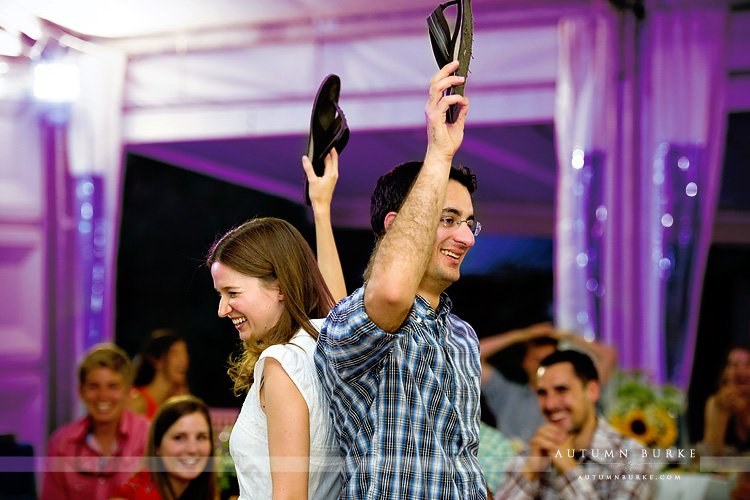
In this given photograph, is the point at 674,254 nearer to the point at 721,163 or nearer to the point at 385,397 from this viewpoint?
the point at 721,163

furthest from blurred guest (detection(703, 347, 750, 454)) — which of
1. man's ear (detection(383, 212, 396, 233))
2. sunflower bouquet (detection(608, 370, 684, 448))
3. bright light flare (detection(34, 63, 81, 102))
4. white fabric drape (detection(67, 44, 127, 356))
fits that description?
bright light flare (detection(34, 63, 81, 102))

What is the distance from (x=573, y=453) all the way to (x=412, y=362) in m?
1.52

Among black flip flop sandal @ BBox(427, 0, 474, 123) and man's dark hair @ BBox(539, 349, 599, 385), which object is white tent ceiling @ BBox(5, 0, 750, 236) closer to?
man's dark hair @ BBox(539, 349, 599, 385)

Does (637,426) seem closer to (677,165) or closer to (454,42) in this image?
(677,165)

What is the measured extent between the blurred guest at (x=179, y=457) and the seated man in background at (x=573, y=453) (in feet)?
3.10

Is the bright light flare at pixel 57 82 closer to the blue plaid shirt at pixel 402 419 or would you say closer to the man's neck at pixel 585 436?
the man's neck at pixel 585 436

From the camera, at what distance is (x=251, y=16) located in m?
3.30

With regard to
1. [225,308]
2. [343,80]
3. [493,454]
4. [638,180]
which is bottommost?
[493,454]

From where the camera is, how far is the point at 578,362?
8.73 feet

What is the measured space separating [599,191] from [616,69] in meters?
0.52

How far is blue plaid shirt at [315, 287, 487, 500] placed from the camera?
1158mm

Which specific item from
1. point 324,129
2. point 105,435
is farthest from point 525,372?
point 324,129

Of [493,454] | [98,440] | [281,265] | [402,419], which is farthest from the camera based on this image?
[98,440]

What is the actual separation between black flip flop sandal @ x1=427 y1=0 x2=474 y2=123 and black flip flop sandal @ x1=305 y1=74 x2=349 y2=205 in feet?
1.43
